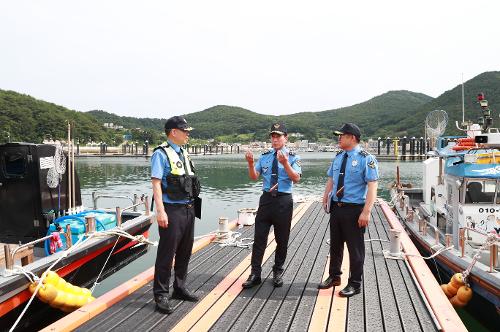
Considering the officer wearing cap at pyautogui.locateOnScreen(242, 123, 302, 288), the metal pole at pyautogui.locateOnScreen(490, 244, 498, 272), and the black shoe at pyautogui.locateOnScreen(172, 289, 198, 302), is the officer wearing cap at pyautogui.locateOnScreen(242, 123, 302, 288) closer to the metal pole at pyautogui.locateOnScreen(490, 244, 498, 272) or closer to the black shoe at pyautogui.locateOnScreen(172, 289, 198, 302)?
the black shoe at pyautogui.locateOnScreen(172, 289, 198, 302)

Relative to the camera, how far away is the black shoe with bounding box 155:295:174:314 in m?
4.39

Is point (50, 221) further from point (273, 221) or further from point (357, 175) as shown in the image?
point (357, 175)

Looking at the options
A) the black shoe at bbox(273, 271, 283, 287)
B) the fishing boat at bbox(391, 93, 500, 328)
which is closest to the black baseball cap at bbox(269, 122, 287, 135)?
the black shoe at bbox(273, 271, 283, 287)

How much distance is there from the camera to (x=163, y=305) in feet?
14.4

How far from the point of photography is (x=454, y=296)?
6.93m

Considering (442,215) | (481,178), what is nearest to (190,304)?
(481,178)

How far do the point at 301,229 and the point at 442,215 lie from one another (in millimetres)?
3568

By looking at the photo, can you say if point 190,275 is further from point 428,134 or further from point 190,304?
point 428,134

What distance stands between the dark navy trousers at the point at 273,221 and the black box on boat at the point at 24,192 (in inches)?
210

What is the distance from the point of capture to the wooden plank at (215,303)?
13.6 ft

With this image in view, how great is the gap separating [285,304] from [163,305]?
1387 millimetres

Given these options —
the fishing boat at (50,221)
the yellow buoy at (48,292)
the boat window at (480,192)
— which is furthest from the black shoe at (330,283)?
the boat window at (480,192)

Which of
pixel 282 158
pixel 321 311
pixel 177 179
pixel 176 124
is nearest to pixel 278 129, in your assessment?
pixel 282 158

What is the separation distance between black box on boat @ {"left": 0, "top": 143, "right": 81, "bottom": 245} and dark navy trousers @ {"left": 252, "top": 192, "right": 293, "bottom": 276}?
533cm
